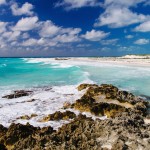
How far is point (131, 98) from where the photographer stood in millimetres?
15164

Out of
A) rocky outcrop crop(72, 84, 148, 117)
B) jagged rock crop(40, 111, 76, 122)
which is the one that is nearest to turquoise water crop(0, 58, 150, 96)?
rocky outcrop crop(72, 84, 148, 117)

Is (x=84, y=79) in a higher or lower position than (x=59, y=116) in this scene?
lower

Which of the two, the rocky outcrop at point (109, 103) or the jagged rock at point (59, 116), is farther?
the rocky outcrop at point (109, 103)

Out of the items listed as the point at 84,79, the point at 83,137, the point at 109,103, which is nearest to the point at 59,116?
the point at 109,103

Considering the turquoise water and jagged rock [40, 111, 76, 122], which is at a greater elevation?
jagged rock [40, 111, 76, 122]

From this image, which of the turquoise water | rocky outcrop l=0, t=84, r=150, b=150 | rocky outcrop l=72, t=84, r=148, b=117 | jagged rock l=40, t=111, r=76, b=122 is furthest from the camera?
the turquoise water

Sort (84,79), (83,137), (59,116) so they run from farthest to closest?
(84,79), (59,116), (83,137)

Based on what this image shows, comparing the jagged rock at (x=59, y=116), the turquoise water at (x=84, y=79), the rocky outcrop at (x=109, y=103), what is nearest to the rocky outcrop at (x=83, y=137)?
the jagged rock at (x=59, y=116)

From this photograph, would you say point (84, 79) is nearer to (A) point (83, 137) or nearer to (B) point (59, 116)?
(B) point (59, 116)

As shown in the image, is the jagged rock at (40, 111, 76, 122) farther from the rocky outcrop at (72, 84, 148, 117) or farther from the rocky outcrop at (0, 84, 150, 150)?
the rocky outcrop at (0, 84, 150, 150)

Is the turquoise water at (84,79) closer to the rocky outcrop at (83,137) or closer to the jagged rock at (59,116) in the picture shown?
the jagged rock at (59,116)

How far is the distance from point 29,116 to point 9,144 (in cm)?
379

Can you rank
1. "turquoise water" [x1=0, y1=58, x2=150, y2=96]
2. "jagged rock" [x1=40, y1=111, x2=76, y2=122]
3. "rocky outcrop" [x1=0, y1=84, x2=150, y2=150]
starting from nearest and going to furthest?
"rocky outcrop" [x1=0, y1=84, x2=150, y2=150], "jagged rock" [x1=40, y1=111, x2=76, y2=122], "turquoise water" [x1=0, y1=58, x2=150, y2=96]

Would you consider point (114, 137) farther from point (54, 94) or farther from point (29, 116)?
point (54, 94)
